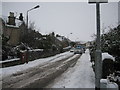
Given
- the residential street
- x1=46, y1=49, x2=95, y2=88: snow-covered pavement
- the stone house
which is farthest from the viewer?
the stone house

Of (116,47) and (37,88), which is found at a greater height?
(116,47)

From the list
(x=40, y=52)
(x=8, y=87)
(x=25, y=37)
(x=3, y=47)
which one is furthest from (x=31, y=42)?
(x=8, y=87)

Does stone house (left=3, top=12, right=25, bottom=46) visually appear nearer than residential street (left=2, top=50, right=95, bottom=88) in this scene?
No

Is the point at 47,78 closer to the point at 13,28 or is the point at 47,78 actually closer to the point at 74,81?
the point at 74,81

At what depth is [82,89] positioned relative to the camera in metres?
9.30

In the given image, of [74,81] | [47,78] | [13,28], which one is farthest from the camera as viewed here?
[13,28]

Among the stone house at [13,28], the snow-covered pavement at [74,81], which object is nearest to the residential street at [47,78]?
the snow-covered pavement at [74,81]

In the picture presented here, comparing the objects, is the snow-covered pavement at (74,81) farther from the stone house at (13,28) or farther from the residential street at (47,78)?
the stone house at (13,28)

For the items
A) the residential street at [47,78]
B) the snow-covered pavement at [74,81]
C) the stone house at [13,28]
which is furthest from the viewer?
the stone house at [13,28]

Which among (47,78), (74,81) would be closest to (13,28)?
(47,78)

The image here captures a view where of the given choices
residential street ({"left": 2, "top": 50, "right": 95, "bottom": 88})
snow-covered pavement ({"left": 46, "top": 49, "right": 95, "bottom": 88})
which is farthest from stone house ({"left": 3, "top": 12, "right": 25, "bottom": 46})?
snow-covered pavement ({"left": 46, "top": 49, "right": 95, "bottom": 88})

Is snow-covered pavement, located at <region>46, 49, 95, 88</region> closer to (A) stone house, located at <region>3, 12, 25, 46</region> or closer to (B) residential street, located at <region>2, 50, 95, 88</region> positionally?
(B) residential street, located at <region>2, 50, 95, 88</region>

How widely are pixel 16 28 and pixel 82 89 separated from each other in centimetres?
4093

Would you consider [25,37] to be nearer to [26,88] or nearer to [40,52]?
[40,52]
